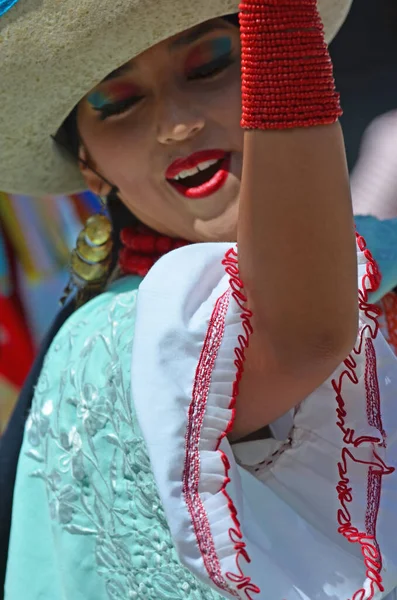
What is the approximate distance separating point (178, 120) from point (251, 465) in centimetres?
47

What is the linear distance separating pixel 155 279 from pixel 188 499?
223mm

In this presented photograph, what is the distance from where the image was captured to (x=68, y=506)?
1.15 meters

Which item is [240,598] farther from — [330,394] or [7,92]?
[7,92]

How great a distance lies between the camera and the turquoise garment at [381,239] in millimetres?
1131

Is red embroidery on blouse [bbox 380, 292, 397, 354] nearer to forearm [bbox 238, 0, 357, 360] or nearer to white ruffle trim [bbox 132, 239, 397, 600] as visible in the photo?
white ruffle trim [bbox 132, 239, 397, 600]

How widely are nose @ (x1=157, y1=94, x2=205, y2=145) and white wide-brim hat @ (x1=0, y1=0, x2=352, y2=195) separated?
0.08 meters

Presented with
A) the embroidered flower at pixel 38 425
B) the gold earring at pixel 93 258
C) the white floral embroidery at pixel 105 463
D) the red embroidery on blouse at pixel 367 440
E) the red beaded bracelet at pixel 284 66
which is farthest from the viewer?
the gold earring at pixel 93 258

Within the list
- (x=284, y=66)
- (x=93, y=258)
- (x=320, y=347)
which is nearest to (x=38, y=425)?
(x=93, y=258)

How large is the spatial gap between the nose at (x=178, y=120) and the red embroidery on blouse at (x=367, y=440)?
347 mm

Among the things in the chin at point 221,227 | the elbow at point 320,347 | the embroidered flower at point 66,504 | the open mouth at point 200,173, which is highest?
the open mouth at point 200,173

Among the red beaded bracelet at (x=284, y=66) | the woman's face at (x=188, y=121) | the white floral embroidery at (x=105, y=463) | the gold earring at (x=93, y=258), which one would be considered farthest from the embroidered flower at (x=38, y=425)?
the red beaded bracelet at (x=284, y=66)

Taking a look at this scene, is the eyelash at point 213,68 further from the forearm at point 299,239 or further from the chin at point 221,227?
the forearm at point 299,239

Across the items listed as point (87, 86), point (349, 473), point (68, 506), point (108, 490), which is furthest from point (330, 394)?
point (87, 86)

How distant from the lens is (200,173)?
1157 mm
